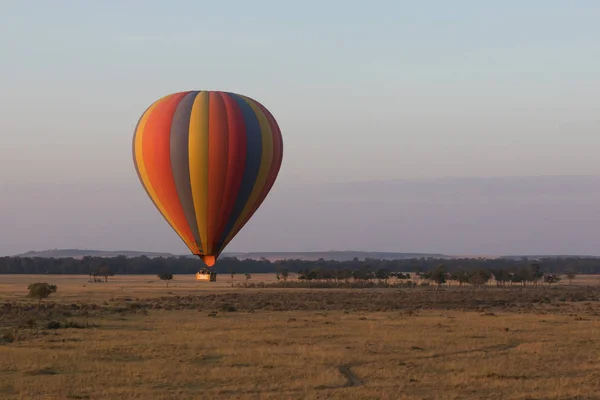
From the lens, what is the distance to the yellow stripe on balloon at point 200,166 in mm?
42969

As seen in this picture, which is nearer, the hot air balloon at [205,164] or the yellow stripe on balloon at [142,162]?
the hot air balloon at [205,164]

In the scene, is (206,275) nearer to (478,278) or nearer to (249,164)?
(249,164)

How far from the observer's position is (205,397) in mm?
23750

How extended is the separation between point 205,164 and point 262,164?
3.07m

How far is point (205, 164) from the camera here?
4341 cm

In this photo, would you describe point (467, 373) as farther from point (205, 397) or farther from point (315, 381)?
point (205, 397)

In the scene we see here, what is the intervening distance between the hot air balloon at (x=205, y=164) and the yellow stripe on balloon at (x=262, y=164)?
0.17 feet

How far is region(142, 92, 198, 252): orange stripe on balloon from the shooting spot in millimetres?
43500

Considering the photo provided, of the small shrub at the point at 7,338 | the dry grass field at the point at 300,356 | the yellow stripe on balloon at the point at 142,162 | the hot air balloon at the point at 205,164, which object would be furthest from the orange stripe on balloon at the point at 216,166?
the small shrub at the point at 7,338

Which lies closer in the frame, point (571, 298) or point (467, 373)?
point (467, 373)

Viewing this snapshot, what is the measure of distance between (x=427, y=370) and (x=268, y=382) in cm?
589

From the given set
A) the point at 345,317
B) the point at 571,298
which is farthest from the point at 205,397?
the point at 571,298

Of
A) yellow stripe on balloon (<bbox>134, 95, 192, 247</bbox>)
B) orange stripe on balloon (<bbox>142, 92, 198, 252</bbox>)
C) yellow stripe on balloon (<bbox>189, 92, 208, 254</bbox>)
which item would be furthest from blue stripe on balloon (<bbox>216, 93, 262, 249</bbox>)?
yellow stripe on balloon (<bbox>134, 95, 192, 247</bbox>)

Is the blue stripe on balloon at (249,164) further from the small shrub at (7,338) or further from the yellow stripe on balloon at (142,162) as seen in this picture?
the small shrub at (7,338)
